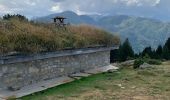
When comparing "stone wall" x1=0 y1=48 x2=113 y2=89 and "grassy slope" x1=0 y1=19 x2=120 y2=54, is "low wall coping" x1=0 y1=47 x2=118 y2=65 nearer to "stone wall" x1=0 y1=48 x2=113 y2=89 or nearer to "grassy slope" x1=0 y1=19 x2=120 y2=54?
"stone wall" x1=0 y1=48 x2=113 y2=89

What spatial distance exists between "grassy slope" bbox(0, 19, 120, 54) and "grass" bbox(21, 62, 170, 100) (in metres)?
1.49

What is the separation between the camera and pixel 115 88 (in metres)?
11.0

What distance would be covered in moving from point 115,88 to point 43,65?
2.68 metres

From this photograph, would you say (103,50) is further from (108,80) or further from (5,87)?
(5,87)

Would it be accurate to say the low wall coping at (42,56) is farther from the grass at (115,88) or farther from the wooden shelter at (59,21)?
the wooden shelter at (59,21)

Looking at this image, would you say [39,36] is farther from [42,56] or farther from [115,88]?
[115,88]

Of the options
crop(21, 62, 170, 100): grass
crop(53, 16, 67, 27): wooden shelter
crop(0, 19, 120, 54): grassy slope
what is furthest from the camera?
crop(53, 16, 67, 27): wooden shelter

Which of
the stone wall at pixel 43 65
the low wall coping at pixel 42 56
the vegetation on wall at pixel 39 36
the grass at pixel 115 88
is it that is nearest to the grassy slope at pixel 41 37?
the vegetation on wall at pixel 39 36

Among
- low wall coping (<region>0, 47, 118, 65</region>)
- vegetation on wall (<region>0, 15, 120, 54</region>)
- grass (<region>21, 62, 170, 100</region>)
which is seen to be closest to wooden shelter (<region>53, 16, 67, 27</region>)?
vegetation on wall (<region>0, 15, 120, 54</region>)

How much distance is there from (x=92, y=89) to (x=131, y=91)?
1276 millimetres

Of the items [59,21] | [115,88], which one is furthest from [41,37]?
[59,21]

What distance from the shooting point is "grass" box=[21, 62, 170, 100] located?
31.6 feet

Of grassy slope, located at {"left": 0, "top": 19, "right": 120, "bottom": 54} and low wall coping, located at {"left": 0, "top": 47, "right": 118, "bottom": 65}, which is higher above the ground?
grassy slope, located at {"left": 0, "top": 19, "right": 120, "bottom": 54}

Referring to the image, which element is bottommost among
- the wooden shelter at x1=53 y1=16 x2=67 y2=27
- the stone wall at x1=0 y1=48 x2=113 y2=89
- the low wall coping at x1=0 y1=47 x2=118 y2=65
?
the stone wall at x1=0 y1=48 x2=113 y2=89
